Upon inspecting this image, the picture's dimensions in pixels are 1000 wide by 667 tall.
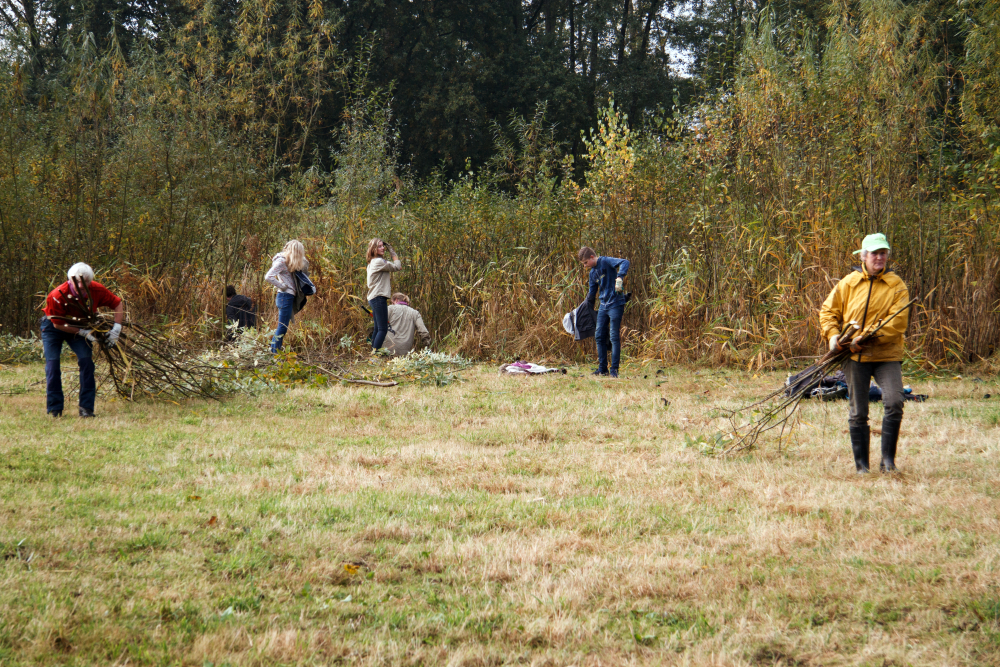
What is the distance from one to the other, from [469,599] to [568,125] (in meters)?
26.4

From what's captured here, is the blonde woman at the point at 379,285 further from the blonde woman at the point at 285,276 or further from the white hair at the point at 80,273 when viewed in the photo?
the white hair at the point at 80,273

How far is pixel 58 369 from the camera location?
25.5ft

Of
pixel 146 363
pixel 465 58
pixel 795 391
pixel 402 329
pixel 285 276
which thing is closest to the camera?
pixel 795 391

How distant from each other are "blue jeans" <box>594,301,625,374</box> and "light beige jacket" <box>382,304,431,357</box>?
2.81 m

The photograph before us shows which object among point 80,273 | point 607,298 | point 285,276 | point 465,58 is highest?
point 465,58

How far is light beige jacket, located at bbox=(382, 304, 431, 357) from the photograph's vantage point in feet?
42.0

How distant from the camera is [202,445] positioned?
6.54m

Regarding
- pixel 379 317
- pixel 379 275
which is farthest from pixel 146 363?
pixel 379 275

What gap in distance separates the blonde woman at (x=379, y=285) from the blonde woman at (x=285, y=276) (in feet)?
3.60

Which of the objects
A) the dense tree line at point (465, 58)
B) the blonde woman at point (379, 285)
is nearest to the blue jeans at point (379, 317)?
the blonde woman at point (379, 285)

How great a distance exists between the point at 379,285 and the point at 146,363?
4361 mm

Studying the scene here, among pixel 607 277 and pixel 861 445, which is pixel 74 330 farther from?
pixel 861 445

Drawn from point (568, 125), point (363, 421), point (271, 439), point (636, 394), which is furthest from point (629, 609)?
point (568, 125)

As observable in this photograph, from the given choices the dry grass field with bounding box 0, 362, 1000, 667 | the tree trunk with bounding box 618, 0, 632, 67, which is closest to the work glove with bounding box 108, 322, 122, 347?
the dry grass field with bounding box 0, 362, 1000, 667
